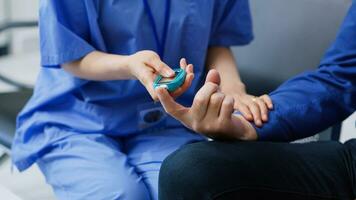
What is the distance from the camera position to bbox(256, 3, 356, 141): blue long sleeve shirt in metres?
0.94

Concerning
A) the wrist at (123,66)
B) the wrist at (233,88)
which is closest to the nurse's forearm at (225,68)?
the wrist at (233,88)

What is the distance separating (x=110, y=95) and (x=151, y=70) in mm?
235

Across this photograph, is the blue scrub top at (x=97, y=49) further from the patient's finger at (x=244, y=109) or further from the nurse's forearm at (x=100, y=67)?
the patient's finger at (x=244, y=109)

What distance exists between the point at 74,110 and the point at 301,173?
0.53 meters

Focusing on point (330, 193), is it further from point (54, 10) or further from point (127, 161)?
point (54, 10)

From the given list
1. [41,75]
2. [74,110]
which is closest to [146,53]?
[74,110]

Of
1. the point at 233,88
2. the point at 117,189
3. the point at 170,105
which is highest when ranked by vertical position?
the point at 170,105

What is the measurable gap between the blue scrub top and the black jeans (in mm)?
319

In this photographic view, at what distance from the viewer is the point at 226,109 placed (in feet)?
2.67

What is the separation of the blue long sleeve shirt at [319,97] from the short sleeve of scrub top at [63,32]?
1.28 ft

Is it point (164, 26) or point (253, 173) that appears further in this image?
point (164, 26)

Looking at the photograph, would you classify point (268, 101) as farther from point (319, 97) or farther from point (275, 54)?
point (275, 54)

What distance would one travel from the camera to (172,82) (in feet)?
2.56

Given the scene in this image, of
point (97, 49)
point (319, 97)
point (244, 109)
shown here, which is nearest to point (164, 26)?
point (97, 49)
